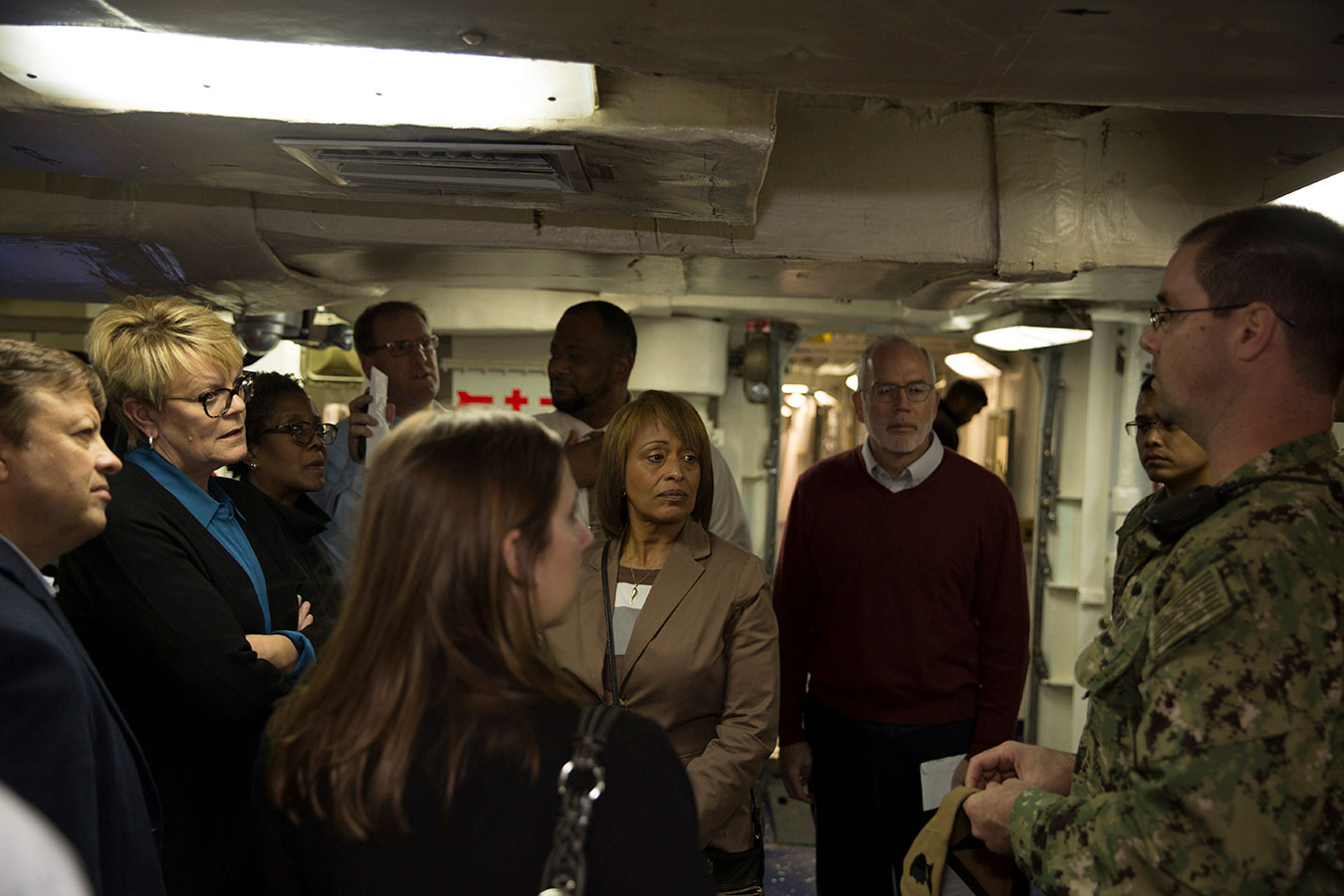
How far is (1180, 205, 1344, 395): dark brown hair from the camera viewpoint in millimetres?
1280

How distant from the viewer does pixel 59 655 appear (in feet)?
3.87

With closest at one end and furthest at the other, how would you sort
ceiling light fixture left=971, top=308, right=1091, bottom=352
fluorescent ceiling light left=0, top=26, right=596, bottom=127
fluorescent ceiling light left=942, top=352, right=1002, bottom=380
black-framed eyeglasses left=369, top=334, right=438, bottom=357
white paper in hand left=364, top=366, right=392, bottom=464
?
1. fluorescent ceiling light left=0, top=26, right=596, bottom=127
2. white paper in hand left=364, top=366, right=392, bottom=464
3. black-framed eyeglasses left=369, top=334, right=438, bottom=357
4. ceiling light fixture left=971, top=308, right=1091, bottom=352
5. fluorescent ceiling light left=942, top=352, right=1002, bottom=380

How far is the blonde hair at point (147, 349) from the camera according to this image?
1.93m

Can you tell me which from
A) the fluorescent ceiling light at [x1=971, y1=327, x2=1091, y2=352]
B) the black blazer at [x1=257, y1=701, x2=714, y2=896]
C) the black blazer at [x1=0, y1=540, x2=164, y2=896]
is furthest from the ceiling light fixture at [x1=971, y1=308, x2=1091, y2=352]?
the black blazer at [x1=0, y1=540, x2=164, y2=896]

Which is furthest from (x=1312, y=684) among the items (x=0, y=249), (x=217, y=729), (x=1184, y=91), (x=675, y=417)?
(x=0, y=249)

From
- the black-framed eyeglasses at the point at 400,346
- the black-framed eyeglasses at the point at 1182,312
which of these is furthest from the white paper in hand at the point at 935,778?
the black-framed eyeglasses at the point at 400,346

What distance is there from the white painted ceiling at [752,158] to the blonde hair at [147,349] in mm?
420

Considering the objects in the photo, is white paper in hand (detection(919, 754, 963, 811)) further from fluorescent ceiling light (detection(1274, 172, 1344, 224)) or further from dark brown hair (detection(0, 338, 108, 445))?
dark brown hair (detection(0, 338, 108, 445))

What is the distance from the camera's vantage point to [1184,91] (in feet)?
5.64

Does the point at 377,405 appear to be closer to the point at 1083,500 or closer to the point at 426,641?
the point at 426,641

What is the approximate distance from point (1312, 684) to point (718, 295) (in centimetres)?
376

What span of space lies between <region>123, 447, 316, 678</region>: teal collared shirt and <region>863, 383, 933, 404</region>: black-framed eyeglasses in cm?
192

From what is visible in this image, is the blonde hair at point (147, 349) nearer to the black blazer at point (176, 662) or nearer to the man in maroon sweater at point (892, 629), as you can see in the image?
the black blazer at point (176, 662)

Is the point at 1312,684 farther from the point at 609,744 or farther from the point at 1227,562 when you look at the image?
the point at 609,744
